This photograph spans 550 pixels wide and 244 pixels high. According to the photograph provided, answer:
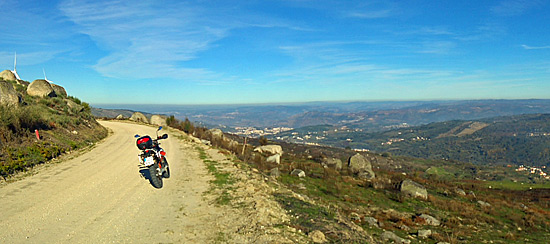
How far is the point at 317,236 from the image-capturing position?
7.07 meters

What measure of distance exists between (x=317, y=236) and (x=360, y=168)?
79.1 feet

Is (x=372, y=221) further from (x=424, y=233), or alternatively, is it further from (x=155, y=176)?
(x=155, y=176)

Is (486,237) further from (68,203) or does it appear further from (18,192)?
(18,192)

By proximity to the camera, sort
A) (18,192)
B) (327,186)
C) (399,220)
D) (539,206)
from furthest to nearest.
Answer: (539,206) → (327,186) → (399,220) → (18,192)

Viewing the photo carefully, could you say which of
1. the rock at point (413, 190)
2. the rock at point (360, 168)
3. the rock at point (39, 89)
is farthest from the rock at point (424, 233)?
the rock at point (39, 89)

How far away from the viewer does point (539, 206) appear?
Result: 22.3 meters

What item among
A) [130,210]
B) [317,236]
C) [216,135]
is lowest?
→ [216,135]

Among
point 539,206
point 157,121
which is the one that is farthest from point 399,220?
point 157,121

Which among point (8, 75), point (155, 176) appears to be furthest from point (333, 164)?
point (8, 75)

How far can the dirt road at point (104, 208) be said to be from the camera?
21.7 feet

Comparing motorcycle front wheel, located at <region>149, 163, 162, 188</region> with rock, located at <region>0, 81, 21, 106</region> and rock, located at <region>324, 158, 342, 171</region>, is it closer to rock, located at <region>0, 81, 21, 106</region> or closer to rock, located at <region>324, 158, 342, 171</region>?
rock, located at <region>0, 81, 21, 106</region>

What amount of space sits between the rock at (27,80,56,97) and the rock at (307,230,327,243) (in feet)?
112

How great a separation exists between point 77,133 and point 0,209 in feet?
54.8

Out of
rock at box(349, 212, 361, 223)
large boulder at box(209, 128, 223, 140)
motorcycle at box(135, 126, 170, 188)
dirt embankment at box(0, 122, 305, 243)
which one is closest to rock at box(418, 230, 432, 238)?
rock at box(349, 212, 361, 223)
